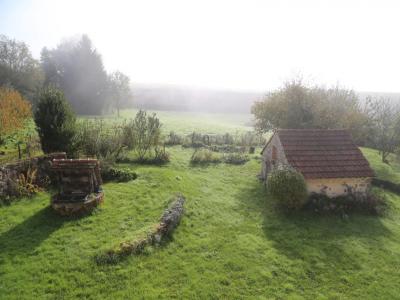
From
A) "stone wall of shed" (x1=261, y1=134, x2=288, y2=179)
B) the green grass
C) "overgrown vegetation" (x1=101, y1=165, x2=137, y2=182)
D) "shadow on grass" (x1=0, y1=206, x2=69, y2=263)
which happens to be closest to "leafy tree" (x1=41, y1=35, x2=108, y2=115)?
"overgrown vegetation" (x1=101, y1=165, x2=137, y2=182)

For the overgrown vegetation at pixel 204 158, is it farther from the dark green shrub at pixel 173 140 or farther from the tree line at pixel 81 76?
the tree line at pixel 81 76

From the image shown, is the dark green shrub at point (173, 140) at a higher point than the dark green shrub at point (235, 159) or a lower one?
higher

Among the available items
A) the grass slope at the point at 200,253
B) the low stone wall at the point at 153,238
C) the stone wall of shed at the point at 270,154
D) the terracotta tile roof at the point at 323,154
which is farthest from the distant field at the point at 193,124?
the low stone wall at the point at 153,238

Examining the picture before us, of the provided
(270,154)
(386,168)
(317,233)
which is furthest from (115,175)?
(386,168)

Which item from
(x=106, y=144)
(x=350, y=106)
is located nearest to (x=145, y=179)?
(x=106, y=144)

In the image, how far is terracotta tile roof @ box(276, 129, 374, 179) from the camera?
17.3 m

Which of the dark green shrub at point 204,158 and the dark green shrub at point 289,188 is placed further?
the dark green shrub at point 204,158

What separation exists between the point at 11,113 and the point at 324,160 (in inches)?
1062

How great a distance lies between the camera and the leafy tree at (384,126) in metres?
30.4

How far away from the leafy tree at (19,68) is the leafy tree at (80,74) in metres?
6.99

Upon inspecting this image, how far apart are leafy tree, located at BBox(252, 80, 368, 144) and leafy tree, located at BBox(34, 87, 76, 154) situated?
20.1 m

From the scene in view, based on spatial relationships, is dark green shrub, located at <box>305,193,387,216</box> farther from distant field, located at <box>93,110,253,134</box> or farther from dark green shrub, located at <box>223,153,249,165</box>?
distant field, located at <box>93,110,253,134</box>

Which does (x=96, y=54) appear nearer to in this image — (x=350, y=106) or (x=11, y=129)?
(x=11, y=129)

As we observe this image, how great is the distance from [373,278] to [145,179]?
1266cm
